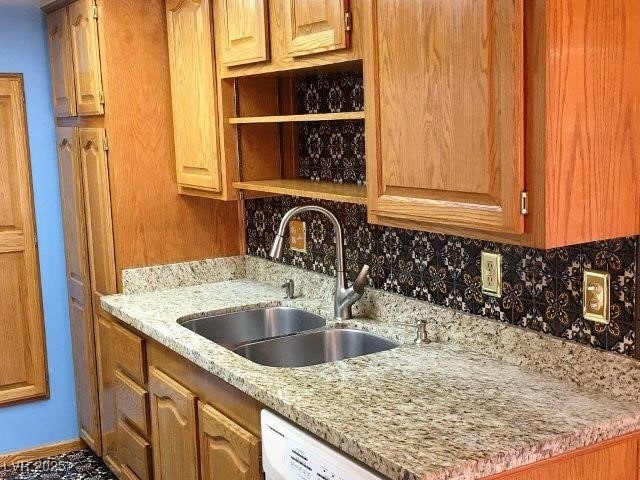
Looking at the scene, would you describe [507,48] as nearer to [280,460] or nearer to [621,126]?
[621,126]

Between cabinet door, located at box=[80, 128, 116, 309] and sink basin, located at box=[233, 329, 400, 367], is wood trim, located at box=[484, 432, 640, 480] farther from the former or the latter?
cabinet door, located at box=[80, 128, 116, 309]

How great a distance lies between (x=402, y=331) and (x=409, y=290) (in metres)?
0.14

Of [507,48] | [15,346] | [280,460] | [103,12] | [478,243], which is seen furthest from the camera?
[15,346]

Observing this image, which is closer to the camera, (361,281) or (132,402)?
(361,281)

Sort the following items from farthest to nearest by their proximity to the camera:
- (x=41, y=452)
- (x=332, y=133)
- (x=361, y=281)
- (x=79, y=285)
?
(x=41, y=452)
(x=79, y=285)
(x=332, y=133)
(x=361, y=281)

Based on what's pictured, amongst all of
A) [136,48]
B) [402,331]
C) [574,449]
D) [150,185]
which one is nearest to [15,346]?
[150,185]

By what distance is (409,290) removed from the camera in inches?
101

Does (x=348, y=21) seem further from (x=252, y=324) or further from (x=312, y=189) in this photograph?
(x=252, y=324)

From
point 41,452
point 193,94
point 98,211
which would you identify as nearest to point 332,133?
point 193,94

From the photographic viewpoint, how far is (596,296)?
6.19 feet

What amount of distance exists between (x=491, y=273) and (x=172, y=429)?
49.0 inches

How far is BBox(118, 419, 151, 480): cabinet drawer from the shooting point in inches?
120

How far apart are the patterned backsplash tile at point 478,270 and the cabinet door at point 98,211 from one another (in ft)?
2.34

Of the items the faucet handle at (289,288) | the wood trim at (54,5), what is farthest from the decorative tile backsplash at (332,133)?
the wood trim at (54,5)
